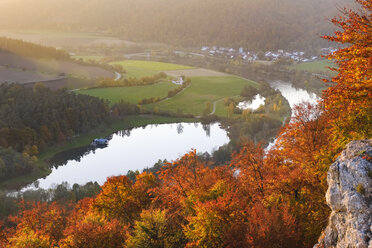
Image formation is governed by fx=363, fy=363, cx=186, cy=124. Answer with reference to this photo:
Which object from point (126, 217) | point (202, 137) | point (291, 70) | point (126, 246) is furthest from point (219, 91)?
point (126, 246)

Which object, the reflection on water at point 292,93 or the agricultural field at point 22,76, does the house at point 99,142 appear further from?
the reflection on water at point 292,93

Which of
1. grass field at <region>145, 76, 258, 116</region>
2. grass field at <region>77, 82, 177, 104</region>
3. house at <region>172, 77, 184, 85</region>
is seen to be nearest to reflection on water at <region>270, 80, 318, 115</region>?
grass field at <region>145, 76, 258, 116</region>

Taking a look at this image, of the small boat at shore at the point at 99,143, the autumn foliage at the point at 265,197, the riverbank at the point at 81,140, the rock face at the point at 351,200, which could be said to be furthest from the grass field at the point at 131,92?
the rock face at the point at 351,200

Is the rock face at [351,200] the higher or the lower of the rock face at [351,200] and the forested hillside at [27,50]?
the higher

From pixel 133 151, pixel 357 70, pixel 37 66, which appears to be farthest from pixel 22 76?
pixel 357 70

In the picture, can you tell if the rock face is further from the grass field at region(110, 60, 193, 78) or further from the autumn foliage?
the grass field at region(110, 60, 193, 78)

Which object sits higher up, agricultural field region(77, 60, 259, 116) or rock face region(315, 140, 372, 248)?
rock face region(315, 140, 372, 248)
